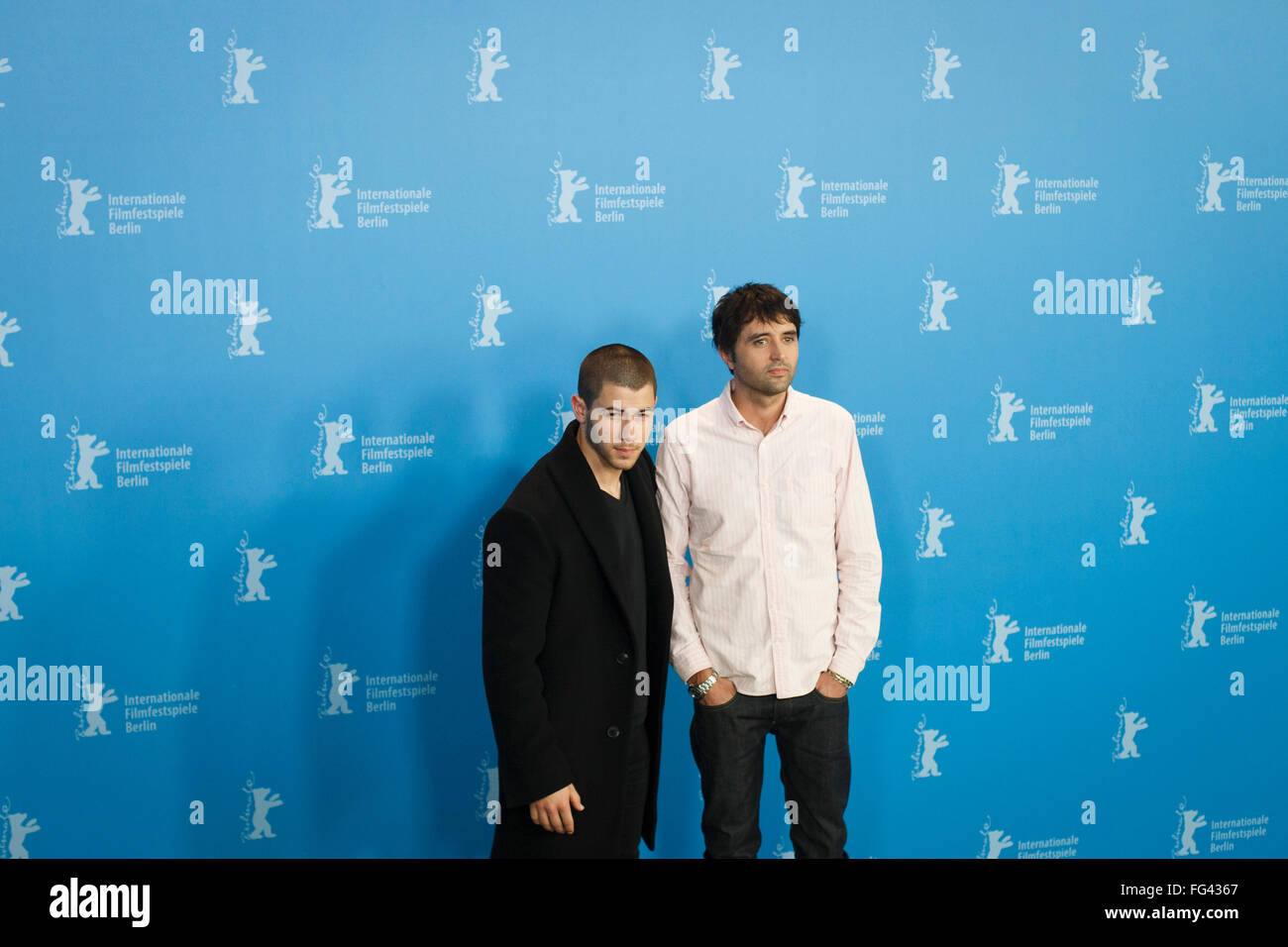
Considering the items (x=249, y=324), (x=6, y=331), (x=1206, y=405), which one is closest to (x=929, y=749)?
(x=1206, y=405)

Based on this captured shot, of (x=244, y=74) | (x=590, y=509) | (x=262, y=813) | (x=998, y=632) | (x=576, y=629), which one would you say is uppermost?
(x=244, y=74)

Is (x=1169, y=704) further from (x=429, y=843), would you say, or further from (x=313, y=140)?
(x=313, y=140)

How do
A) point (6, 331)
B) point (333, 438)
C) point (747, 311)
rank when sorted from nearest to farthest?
point (747, 311) → point (6, 331) → point (333, 438)

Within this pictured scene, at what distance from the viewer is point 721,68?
2756 millimetres

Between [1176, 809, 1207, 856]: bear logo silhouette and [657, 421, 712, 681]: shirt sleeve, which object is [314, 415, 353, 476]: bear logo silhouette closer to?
[657, 421, 712, 681]: shirt sleeve

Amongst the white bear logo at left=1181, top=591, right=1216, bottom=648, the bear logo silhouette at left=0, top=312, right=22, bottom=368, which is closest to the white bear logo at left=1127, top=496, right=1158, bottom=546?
the white bear logo at left=1181, top=591, right=1216, bottom=648

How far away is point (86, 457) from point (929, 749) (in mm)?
2737

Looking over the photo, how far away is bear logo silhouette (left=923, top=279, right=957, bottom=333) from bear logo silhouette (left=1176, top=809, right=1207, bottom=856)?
185 cm

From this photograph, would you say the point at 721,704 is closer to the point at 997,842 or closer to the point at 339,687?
the point at 339,687

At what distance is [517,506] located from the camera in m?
1.97

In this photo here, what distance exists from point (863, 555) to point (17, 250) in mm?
2533

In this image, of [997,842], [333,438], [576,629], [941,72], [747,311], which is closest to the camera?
[576,629]

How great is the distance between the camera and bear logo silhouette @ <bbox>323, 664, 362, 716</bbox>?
2.73 meters

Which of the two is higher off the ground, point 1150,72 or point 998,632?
point 1150,72
